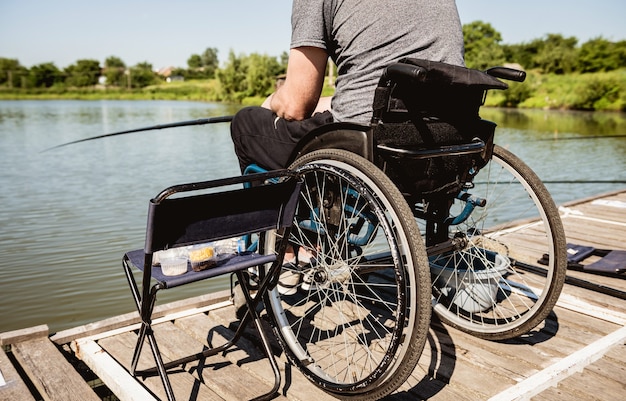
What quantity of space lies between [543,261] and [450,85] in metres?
2.35

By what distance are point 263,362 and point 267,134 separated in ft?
3.40

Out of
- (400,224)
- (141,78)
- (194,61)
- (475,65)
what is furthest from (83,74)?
(400,224)

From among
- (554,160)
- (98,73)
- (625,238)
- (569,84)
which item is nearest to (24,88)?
(98,73)

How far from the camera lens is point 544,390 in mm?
2148

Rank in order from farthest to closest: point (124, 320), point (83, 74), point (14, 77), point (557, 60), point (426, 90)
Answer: point (83, 74)
point (14, 77)
point (557, 60)
point (124, 320)
point (426, 90)

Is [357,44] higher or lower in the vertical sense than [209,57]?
lower

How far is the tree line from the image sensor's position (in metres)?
46.5

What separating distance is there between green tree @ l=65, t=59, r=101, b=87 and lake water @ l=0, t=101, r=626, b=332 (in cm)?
5971

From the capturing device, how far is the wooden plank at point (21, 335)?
99.7 inches

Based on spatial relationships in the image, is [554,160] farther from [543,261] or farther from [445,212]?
[445,212]

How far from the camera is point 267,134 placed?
2.48 m

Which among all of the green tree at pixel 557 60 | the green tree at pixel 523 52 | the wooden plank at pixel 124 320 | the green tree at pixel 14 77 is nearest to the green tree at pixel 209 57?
the green tree at pixel 14 77

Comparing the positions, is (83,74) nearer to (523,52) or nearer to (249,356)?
(523,52)

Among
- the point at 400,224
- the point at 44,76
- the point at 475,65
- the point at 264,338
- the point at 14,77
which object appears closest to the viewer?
the point at 400,224
